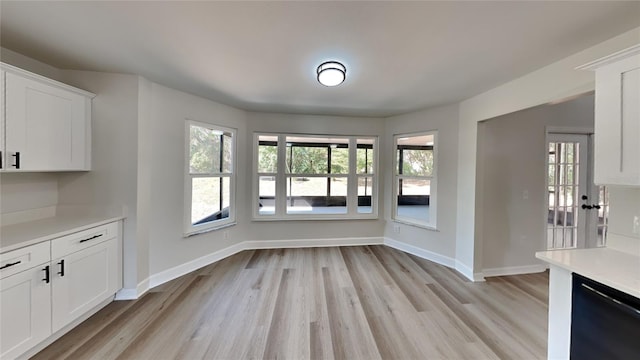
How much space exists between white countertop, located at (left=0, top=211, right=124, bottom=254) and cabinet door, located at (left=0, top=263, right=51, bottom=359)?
8.3 inches

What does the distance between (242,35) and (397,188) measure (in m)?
3.47

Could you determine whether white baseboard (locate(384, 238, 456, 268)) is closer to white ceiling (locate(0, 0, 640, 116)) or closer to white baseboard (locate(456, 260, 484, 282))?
white baseboard (locate(456, 260, 484, 282))

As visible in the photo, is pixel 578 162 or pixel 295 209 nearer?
pixel 578 162

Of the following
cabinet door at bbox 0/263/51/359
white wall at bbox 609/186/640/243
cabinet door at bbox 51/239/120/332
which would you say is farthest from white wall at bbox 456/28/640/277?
cabinet door at bbox 0/263/51/359

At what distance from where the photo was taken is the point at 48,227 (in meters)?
2.04

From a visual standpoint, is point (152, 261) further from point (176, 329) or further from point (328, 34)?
point (328, 34)

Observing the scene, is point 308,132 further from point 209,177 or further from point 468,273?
point 468,273

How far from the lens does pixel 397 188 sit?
440cm

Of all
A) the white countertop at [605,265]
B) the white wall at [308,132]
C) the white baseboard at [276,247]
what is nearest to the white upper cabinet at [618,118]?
the white countertop at [605,265]

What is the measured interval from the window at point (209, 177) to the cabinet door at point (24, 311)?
4.99 feet

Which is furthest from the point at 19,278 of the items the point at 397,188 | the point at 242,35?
the point at 397,188

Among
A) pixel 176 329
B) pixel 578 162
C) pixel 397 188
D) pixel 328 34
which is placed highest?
pixel 328 34

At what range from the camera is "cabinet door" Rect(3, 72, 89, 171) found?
1885 mm

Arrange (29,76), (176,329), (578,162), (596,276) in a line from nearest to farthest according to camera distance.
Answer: (596,276)
(29,76)
(176,329)
(578,162)
